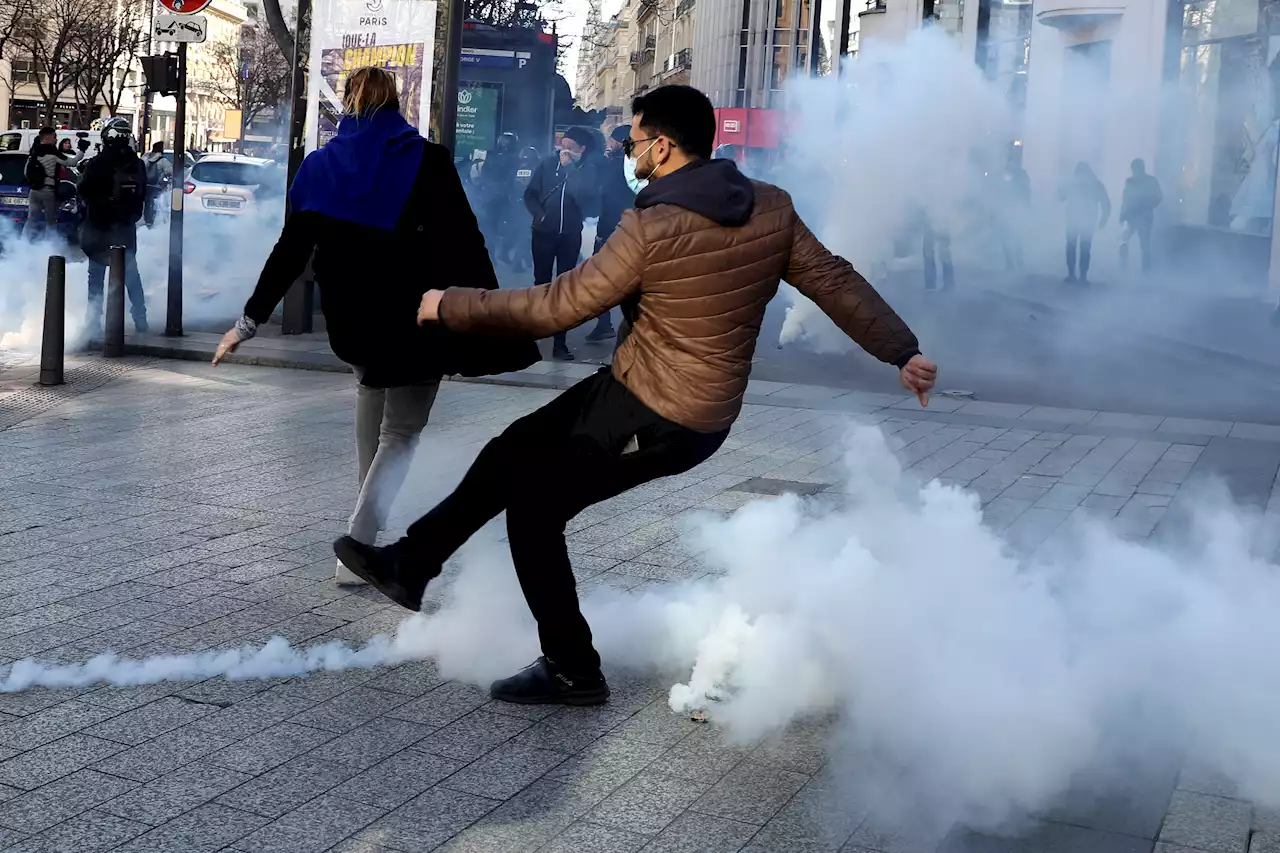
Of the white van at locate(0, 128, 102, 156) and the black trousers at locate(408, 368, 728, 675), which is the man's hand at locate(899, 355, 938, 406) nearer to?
the black trousers at locate(408, 368, 728, 675)

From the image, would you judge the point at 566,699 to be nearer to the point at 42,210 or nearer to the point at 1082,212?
the point at 1082,212

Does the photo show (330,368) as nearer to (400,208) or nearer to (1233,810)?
(400,208)

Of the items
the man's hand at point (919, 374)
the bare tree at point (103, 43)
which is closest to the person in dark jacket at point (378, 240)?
the man's hand at point (919, 374)

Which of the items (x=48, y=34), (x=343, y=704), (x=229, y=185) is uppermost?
(x=48, y=34)

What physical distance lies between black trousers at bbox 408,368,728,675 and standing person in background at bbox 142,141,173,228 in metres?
21.0

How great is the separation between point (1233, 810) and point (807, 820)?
1.03 meters

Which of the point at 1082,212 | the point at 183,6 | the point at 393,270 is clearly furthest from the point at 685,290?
the point at 1082,212

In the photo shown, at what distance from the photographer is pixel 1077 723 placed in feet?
12.8

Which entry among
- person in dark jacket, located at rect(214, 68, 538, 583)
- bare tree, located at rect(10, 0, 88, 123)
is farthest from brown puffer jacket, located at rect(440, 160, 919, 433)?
bare tree, located at rect(10, 0, 88, 123)

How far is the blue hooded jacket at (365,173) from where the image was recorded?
16.6 ft

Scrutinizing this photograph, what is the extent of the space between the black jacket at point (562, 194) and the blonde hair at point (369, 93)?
27.0 ft

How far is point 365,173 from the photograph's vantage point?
5.05 metres

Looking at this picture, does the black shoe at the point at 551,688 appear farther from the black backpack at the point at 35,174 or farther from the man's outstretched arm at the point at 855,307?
the black backpack at the point at 35,174

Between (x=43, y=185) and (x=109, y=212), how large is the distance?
8128 mm
